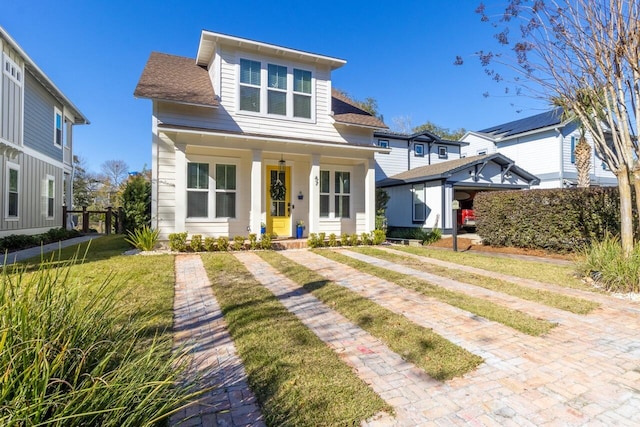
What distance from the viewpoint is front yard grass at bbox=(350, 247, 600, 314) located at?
455 cm

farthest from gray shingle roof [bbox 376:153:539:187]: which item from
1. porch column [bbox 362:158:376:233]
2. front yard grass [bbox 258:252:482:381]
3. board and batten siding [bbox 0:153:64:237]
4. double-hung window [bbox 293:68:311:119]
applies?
board and batten siding [bbox 0:153:64:237]

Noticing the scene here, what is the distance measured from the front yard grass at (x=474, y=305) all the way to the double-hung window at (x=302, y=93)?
20.3ft

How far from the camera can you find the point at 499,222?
1116 cm

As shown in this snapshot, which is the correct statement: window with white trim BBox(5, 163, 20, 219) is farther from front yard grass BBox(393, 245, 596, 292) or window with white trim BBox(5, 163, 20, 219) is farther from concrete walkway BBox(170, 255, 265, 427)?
front yard grass BBox(393, 245, 596, 292)

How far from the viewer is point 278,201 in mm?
11078

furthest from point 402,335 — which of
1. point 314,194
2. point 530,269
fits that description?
point 314,194

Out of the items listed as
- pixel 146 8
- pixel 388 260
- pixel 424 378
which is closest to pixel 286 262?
pixel 388 260

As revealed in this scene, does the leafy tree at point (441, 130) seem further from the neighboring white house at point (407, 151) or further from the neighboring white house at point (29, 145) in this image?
the neighboring white house at point (29, 145)

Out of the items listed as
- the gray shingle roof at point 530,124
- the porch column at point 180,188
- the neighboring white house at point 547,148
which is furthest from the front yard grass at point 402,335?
the gray shingle roof at point 530,124

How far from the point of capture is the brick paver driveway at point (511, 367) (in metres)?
2.21

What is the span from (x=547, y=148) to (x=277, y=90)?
18.2 meters

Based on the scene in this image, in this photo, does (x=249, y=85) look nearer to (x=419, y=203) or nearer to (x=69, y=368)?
(x=69, y=368)

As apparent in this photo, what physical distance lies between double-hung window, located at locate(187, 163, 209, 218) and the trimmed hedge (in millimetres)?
9512

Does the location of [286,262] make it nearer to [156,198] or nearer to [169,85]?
[156,198]
